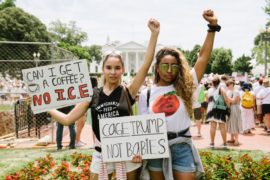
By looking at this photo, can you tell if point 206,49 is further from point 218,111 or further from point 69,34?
point 69,34

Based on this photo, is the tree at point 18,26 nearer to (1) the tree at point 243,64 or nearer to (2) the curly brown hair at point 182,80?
(1) the tree at point 243,64

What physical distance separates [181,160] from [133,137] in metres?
0.43

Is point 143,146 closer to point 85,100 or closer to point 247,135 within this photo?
point 85,100

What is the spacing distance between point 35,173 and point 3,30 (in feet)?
136

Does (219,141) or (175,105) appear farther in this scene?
(219,141)

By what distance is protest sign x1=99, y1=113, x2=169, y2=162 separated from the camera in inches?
106

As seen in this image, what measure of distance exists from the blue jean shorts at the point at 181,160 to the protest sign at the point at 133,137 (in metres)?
0.13

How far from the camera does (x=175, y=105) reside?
9.20ft

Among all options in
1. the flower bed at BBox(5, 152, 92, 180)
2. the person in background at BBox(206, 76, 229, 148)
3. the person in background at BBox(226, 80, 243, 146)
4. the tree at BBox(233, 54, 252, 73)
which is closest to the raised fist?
the flower bed at BBox(5, 152, 92, 180)

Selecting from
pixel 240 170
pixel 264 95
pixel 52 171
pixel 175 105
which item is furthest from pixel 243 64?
pixel 175 105

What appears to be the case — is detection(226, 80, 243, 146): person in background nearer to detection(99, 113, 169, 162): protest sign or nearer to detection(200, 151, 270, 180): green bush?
detection(200, 151, 270, 180): green bush

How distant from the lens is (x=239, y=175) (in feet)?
14.4

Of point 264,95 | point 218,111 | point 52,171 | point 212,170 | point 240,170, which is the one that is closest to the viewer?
point 240,170

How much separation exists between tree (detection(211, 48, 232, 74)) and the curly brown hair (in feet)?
228
